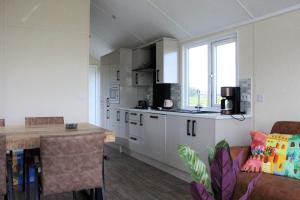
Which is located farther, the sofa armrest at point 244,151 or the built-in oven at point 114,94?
the built-in oven at point 114,94

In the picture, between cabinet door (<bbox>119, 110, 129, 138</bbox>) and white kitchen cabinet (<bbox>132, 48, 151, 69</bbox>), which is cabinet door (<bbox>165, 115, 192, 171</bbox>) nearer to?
cabinet door (<bbox>119, 110, 129, 138</bbox>)

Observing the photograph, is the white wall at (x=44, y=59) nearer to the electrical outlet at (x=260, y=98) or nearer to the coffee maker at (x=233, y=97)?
the coffee maker at (x=233, y=97)

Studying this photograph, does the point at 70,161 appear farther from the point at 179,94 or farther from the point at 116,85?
the point at 116,85

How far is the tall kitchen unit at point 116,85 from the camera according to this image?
6207mm

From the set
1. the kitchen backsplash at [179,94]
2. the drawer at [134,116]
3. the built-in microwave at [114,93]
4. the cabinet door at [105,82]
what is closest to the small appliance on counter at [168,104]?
the kitchen backsplash at [179,94]

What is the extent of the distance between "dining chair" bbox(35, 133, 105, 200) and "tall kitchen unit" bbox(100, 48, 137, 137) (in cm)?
372

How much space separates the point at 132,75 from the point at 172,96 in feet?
4.37

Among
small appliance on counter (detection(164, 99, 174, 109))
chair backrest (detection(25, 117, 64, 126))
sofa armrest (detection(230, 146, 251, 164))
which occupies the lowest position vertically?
sofa armrest (detection(230, 146, 251, 164))

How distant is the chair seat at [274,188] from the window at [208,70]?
1787 mm

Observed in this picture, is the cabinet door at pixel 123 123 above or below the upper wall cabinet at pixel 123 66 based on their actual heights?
below

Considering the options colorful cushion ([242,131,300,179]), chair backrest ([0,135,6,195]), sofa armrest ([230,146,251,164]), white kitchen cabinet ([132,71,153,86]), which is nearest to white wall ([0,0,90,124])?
white kitchen cabinet ([132,71,153,86])

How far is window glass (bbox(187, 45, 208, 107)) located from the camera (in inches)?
178

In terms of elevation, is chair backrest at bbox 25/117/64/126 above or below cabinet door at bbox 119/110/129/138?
above

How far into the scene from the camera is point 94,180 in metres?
2.29
